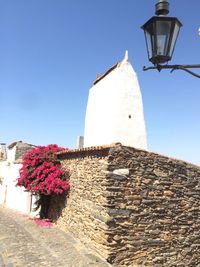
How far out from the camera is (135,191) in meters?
8.63

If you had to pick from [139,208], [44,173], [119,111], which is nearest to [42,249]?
[139,208]

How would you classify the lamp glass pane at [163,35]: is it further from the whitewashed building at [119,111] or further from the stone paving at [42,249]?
Result: the whitewashed building at [119,111]

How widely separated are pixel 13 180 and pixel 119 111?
10.5 meters

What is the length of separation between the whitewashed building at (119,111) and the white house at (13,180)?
6.83m

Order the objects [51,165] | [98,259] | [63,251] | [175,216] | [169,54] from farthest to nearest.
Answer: [51,165]
[175,216]
[63,251]
[98,259]
[169,54]

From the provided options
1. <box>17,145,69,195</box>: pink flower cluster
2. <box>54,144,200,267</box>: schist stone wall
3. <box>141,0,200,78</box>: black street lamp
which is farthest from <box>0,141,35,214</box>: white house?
<box>141,0,200,78</box>: black street lamp

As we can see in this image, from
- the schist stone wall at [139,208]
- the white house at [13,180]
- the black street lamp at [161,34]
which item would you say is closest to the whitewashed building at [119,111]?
the schist stone wall at [139,208]

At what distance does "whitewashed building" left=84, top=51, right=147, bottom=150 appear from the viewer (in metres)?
12.7

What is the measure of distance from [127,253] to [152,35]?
6221 mm

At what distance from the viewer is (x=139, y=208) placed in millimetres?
8617

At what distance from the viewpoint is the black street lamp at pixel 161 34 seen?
12.0 ft

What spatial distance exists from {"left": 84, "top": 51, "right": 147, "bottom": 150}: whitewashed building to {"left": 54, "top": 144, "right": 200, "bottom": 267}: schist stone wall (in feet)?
9.54

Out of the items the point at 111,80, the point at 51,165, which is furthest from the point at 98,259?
the point at 111,80

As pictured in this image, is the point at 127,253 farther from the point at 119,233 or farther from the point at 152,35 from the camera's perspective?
the point at 152,35
